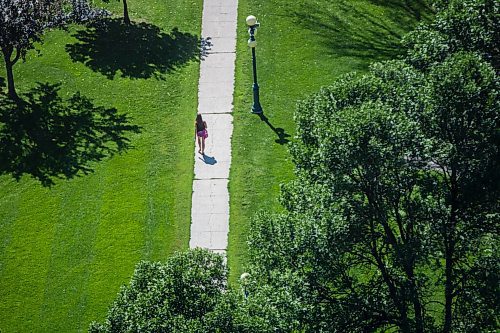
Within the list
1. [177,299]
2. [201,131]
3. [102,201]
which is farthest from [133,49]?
[177,299]

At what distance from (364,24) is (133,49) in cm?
995

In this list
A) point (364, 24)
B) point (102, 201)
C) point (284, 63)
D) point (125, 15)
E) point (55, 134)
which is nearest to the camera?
point (102, 201)

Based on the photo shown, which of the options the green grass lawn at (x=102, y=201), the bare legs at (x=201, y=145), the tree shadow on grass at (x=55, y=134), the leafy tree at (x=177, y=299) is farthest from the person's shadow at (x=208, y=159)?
A: the leafy tree at (x=177, y=299)

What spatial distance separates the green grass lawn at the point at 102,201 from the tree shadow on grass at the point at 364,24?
5.45 metres

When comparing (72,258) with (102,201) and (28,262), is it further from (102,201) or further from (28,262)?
(102,201)

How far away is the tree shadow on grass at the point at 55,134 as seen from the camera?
30625 mm

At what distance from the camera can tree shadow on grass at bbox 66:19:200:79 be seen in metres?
35.4

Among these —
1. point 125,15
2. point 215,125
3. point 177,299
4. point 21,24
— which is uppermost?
point 125,15

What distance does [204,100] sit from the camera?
33.6 meters

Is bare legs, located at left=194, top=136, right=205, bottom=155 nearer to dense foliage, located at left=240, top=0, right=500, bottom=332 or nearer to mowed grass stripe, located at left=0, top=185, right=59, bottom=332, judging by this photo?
mowed grass stripe, located at left=0, top=185, right=59, bottom=332

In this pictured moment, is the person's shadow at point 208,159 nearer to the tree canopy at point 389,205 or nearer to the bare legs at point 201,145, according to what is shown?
the bare legs at point 201,145

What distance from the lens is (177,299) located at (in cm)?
1773

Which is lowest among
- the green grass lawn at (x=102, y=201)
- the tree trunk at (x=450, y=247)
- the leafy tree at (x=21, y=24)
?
the tree trunk at (x=450, y=247)

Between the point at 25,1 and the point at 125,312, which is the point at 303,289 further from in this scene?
the point at 25,1
